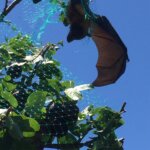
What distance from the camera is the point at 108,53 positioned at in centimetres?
232

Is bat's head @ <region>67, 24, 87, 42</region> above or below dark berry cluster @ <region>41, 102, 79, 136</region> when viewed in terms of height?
above

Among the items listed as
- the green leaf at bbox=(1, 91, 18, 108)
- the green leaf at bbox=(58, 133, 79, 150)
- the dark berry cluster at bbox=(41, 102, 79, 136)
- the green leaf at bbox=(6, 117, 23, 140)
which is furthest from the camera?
the green leaf at bbox=(58, 133, 79, 150)

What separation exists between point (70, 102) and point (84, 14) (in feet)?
1.61

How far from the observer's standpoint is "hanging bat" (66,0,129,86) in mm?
2127

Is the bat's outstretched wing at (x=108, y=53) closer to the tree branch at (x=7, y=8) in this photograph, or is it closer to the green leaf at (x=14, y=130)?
the tree branch at (x=7, y=8)

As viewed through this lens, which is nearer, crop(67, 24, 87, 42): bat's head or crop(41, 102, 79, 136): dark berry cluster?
crop(67, 24, 87, 42): bat's head

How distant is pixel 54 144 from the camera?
2406 millimetres

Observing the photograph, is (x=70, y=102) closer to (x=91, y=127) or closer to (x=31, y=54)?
(x=91, y=127)

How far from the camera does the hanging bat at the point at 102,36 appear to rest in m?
2.13

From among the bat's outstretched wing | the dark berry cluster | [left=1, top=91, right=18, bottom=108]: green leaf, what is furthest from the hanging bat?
[left=1, top=91, right=18, bottom=108]: green leaf

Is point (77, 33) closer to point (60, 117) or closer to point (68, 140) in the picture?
point (60, 117)

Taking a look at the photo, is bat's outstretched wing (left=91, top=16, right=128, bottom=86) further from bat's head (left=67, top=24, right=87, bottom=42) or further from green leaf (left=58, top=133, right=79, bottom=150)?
green leaf (left=58, top=133, right=79, bottom=150)

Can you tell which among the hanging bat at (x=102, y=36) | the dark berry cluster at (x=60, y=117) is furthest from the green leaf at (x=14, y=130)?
the hanging bat at (x=102, y=36)

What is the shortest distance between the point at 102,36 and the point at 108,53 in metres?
0.16
